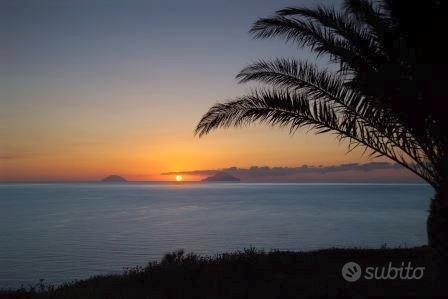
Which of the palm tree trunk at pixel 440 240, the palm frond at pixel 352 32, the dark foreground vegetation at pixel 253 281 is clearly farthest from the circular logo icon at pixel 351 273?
the palm frond at pixel 352 32

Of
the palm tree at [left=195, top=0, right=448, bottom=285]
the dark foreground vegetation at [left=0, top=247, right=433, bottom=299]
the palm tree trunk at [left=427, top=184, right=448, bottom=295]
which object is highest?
the palm tree at [left=195, top=0, right=448, bottom=285]

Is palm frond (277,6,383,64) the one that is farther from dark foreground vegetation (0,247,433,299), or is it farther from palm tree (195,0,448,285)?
dark foreground vegetation (0,247,433,299)

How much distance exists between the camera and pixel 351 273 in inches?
435

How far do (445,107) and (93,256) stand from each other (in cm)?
3424

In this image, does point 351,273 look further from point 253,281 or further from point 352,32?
point 352,32

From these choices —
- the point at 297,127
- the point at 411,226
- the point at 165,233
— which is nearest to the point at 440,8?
the point at 297,127

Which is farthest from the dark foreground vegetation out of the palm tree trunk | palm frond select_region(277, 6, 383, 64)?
palm frond select_region(277, 6, 383, 64)

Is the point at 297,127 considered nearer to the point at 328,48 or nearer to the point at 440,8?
the point at 328,48

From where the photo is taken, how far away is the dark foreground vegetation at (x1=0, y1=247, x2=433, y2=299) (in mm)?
9398

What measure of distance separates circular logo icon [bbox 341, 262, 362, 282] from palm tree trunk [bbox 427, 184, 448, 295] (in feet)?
6.64

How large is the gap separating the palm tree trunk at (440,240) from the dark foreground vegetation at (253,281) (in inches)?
15.6

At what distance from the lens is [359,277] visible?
10.7 meters

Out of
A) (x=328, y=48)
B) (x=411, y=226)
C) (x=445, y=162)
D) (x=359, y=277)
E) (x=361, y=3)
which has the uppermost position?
(x=361, y=3)

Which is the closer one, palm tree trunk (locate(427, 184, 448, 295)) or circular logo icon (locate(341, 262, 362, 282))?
palm tree trunk (locate(427, 184, 448, 295))
